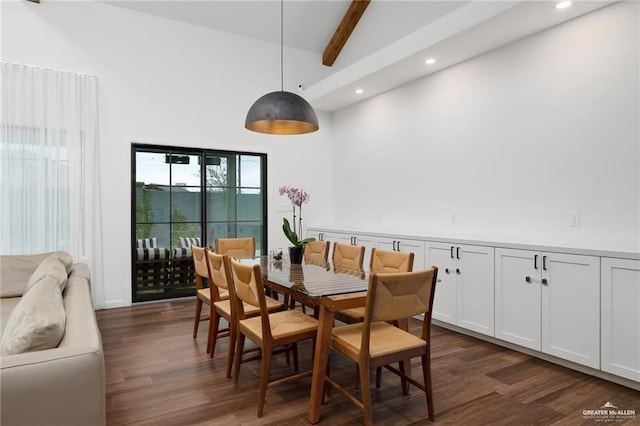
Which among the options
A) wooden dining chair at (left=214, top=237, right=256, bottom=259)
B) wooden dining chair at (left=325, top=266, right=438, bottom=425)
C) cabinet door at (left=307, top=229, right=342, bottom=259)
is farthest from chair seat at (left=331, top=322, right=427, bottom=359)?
cabinet door at (left=307, top=229, right=342, bottom=259)

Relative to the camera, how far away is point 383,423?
2.27m

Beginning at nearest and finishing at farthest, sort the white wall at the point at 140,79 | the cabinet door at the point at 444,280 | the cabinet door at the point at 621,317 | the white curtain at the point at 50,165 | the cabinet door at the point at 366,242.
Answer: the cabinet door at the point at 621,317 < the cabinet door at the point at 444,280 < the white curtain at the point at 50,165 < the white wall at the point at 140,79 < the cabinet door at the point at 366,242

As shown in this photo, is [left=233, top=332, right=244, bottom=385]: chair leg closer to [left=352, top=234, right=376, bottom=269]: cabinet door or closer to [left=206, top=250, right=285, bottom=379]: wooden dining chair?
[left=206, top=250, right=285, bottom=379]: wooden dining chair

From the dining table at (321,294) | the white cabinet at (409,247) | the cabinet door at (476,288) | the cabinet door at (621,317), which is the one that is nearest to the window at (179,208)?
the white cabinet at (409,247)

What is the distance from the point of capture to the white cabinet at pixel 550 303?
2863mm

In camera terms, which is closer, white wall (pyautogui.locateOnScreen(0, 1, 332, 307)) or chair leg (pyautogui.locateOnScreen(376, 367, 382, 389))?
chair leg (pyautogui.locateOnScreen(376, 367, 382, 389))

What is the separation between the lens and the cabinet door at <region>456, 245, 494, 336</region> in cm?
356

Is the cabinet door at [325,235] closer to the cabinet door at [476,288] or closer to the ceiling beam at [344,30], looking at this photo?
the cabinet door at [476,288]

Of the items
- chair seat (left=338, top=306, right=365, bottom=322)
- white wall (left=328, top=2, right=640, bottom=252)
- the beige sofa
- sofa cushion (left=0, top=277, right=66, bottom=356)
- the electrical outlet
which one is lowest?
chair seat (left=338, top=306, right=365, bottom=322)

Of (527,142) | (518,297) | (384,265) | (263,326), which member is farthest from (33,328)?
(527,142)

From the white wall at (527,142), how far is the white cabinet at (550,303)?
0.23 m

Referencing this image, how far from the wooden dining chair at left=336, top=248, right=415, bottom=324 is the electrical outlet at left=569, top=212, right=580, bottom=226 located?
163cm

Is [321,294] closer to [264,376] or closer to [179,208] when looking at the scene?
[264,376]

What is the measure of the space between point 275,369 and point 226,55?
4.48m
